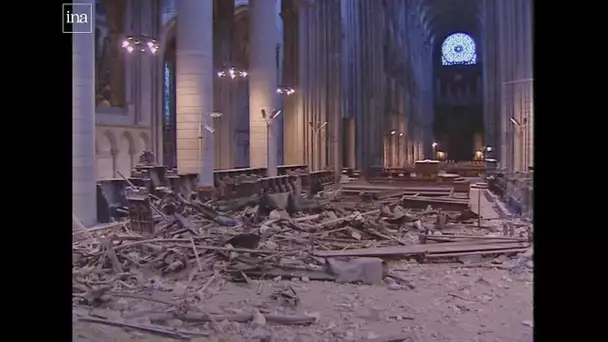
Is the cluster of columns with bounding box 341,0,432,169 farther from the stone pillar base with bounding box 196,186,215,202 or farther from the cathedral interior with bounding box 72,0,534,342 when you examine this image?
the stone pillar base with bounding box 196,186,215,202

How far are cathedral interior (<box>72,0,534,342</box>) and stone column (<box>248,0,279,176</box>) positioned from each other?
7cm

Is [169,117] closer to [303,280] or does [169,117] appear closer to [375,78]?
[375,78]

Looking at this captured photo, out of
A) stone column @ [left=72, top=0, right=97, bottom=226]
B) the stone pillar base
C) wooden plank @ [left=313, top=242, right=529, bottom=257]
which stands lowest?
wooden plank @ [left=313, top=242, right=529, bottom=257]

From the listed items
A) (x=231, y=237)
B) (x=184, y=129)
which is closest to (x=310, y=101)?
(x=184, y=129)

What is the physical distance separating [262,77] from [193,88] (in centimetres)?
589

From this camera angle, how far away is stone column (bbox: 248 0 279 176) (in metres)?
22.0

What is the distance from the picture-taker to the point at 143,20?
25312 mm

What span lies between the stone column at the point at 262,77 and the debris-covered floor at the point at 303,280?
9644mm

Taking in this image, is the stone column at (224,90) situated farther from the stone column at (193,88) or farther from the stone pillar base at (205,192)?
the stone pillar base at (205,192)

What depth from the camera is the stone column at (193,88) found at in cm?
1647

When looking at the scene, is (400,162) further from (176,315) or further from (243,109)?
(176,315)

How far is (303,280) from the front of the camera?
24.9 feet

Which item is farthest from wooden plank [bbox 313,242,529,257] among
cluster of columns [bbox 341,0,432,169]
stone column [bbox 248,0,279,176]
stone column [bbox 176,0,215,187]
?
cluster of columns [bbox 341,0,432,169]
